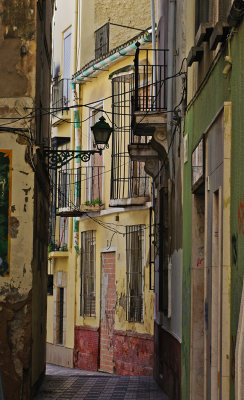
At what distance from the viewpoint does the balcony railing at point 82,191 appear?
2508 cm

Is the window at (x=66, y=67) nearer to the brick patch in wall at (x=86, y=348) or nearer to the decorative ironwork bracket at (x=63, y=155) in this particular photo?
the brick patch in wall at (x=86, y=348)

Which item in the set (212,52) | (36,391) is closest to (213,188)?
(212,52)

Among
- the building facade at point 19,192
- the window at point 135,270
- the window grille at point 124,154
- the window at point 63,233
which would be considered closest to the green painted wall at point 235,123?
the building facade at point 19,192

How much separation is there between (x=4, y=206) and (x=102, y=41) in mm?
12665

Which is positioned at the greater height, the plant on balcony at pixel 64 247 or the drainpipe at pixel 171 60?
the drainpipe at pixel 171 60

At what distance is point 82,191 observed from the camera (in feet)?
86.8

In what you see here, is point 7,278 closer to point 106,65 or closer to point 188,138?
point 188,138

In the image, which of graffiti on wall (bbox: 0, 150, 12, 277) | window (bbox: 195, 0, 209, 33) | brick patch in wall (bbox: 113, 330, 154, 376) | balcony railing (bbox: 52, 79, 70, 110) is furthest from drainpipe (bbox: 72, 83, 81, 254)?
window (bbox: 195, 0, 209, 33)

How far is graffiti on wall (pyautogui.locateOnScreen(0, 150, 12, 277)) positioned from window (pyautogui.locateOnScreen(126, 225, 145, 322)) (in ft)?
24.1

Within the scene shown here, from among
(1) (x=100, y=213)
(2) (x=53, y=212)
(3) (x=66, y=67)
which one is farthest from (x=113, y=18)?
(2) (x=53, y=212)

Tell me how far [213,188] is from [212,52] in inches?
54.7

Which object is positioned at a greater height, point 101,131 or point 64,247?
point 101,131

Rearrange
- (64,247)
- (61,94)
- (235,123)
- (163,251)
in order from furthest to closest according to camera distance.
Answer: (61,94) → (64,247) → (163,251) → (235,123)

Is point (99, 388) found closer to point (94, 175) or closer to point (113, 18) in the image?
point (94, 175)
